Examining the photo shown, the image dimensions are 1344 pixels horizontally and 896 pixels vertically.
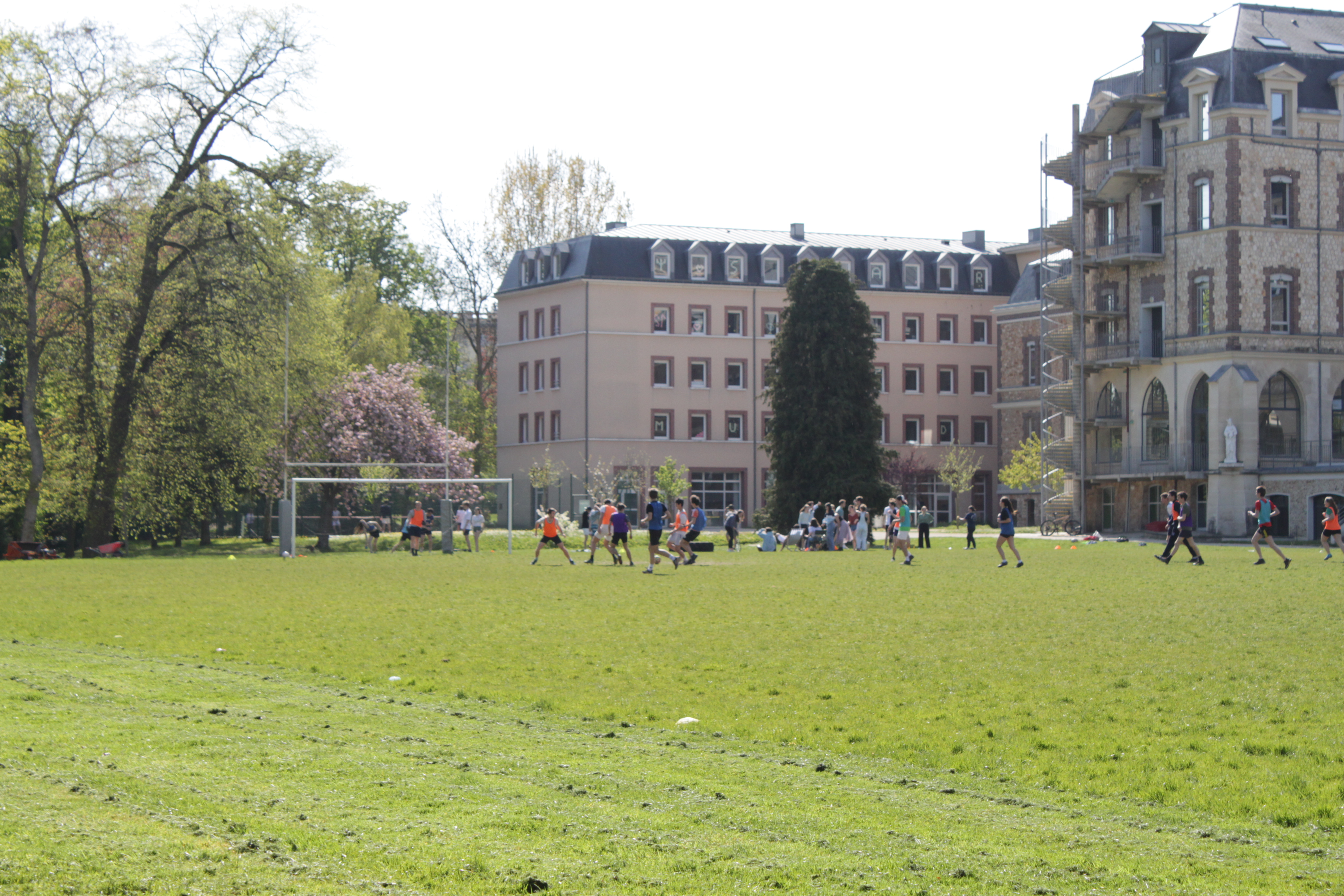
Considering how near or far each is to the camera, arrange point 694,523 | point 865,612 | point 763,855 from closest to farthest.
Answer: point 763,855 → point 865,612 → point 694,523

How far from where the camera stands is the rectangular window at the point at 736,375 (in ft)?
295

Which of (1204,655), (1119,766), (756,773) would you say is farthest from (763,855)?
(1204,655)

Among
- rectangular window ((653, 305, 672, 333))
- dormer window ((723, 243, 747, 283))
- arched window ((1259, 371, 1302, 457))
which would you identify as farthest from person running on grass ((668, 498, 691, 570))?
dormer window ((723, 243, 747, 283))

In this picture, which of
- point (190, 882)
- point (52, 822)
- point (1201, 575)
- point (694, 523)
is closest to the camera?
point (190, 882)

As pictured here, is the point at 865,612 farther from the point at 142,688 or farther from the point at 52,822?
the point at 52,822

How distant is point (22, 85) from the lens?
4828cm

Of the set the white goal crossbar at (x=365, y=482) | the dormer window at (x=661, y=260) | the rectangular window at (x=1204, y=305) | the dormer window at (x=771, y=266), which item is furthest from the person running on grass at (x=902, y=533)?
the dormer window at (x=771, y=266)

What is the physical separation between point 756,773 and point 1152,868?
2.98m

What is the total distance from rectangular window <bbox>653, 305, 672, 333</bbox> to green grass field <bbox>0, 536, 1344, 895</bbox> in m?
66.9

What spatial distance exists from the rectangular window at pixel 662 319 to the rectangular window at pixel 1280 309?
3534cm

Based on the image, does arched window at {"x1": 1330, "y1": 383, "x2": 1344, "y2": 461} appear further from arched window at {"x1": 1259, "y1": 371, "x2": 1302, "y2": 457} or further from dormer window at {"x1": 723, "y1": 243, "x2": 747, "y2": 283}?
dormer window at {"x1": 723, "y1": 243, "x2": 747, "y2": 283}

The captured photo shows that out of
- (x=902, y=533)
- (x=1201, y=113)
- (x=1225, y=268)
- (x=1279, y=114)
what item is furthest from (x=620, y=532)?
(x=1279, y=114)

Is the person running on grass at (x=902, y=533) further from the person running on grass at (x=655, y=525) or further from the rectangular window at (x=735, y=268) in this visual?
the rectangular window at (x=735, y=268)

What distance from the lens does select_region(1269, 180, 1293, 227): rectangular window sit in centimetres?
6450
